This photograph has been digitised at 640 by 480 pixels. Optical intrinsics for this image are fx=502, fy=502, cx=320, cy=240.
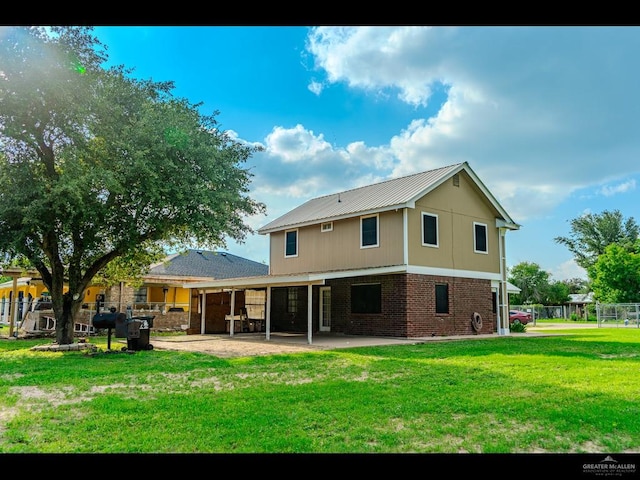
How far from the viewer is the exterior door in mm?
19859

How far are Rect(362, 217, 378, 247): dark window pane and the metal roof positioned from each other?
0.41 metres

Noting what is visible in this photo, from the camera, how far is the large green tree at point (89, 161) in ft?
40.1

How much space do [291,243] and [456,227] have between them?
6.85m

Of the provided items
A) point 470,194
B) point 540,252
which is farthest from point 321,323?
point 540,252

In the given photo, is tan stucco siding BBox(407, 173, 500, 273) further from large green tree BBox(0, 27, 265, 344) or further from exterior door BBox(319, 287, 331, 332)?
large green tree BBox(0, 27, 265, 344)

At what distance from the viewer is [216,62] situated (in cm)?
749

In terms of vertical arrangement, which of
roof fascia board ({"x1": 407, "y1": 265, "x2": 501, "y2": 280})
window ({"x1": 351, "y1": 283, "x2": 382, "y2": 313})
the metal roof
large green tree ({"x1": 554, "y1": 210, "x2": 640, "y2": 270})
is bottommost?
window ({"x1": 351, "y1": 283, "x2": 382, "y2": 313})

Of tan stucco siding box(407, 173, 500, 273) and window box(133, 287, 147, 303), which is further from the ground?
tan stucco siding box(407, 173, 500, 273)

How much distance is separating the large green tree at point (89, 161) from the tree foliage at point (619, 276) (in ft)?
124

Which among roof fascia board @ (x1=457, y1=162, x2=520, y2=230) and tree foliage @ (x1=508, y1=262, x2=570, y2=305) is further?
tree foliage @ (x1=508, y1=262, x2=570, y2=305)

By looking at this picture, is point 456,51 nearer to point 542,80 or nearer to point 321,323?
point 542,80

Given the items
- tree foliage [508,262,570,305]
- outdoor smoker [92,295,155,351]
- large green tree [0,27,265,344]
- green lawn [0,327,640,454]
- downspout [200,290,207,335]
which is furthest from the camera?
tree foliage [508,262,570,305]
